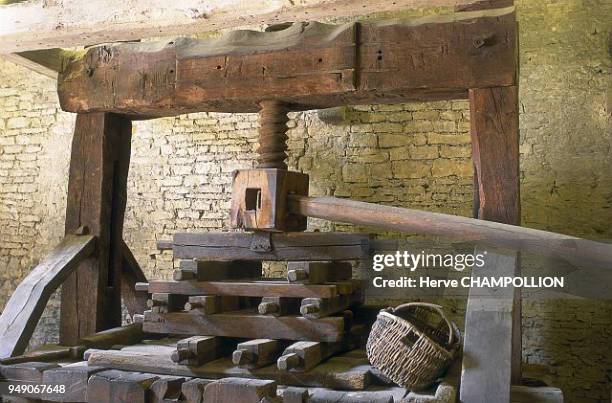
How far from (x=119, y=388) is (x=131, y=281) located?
57.3 inches

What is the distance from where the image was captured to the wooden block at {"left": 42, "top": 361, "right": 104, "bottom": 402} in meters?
3.04

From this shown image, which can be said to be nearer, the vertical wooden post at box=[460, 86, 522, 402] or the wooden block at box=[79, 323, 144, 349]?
the vertical wooden post at box=[460, 86, 522, 402]

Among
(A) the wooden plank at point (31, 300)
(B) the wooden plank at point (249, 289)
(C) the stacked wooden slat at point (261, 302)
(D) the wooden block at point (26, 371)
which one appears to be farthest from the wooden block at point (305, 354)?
(A) the wooden plank at point (31, 300)

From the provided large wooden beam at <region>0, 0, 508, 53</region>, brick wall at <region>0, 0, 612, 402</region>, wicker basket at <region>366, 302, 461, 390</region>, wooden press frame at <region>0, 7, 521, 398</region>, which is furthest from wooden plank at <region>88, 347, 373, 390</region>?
brick wall at <region>0, 0, 612, 402</region>

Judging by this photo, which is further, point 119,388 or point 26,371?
point 26,371

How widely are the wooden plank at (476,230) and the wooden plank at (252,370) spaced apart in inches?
29.6

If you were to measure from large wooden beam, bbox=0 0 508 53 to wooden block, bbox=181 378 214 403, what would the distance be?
1.76m

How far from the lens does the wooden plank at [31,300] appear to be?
11.4 ft

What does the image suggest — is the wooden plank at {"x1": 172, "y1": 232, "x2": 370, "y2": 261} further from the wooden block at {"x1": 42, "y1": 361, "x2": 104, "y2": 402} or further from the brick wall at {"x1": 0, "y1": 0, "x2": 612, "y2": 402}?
the brick wall at {"x1": 0, "y1": 0, "x2": 612, "y2": 402}

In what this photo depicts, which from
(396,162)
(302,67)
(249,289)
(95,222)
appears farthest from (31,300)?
(396,162)

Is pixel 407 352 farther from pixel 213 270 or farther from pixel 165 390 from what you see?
pixel 213 270

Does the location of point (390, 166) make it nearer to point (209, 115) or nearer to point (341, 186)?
point (341, 186)

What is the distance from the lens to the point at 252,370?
2.97 meters

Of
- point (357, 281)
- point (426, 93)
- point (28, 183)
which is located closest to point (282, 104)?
point (426, 93)
